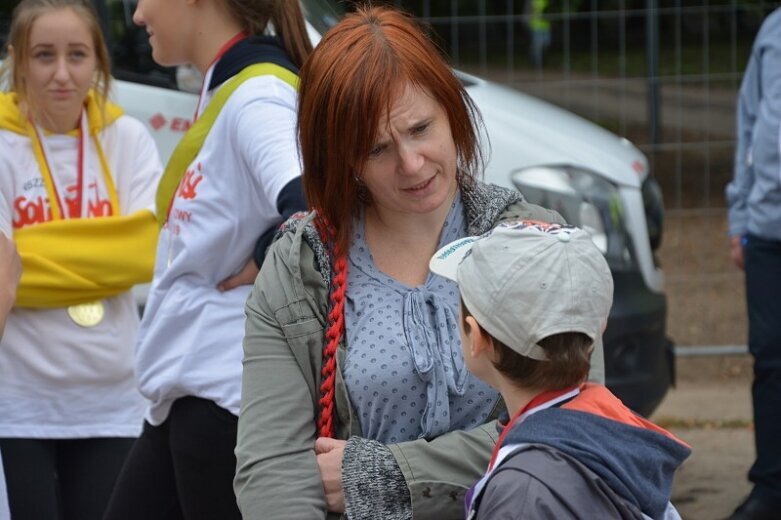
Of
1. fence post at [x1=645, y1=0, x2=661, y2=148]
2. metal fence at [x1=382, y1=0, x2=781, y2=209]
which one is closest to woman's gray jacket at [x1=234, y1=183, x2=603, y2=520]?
metal fence at [x1=382, y1=0, x2=781, y2=209]

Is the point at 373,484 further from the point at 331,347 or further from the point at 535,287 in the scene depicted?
the point at 535,287

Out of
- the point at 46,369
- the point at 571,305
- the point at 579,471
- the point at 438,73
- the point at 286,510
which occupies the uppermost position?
the point at 438,73

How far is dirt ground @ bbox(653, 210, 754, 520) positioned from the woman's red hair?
3295 mm

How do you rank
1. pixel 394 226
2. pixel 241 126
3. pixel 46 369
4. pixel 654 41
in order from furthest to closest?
pixel 654 41 → pixel 46 369 → pixel 241 126 → pixel 394 226

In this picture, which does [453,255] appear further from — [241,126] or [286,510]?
[241,126]

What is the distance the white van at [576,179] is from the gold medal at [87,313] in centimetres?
154

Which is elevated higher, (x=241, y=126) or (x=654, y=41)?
(x=241, y=126)

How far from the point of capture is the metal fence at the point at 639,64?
7.71 m

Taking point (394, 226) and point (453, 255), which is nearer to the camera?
Result: point (453, 255)

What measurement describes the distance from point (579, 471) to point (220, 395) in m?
1.09

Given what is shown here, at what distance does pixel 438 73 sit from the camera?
2.39 m

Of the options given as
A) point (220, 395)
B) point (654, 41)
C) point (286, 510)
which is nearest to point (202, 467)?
point (220, 395)

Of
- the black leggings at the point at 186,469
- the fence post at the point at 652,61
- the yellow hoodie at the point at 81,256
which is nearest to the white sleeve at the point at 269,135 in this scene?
the black leggings at the point at 186,469

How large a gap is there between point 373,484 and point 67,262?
160cm
